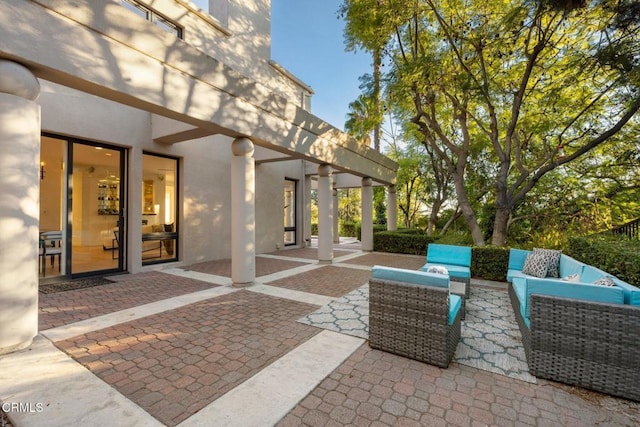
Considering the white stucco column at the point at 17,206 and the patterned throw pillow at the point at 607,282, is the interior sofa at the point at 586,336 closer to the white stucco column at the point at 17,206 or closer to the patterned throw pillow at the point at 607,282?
the patterned throw pillow at the point at 607,282

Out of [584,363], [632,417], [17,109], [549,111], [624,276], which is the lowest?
[632,417]

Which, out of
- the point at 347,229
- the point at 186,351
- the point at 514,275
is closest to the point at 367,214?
the point at 514,275

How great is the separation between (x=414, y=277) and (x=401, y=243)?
835 cm

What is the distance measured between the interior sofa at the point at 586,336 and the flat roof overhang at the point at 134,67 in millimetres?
5447

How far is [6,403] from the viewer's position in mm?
2148

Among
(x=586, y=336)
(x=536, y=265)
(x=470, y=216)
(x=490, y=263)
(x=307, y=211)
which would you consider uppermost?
(x=307, y=211)

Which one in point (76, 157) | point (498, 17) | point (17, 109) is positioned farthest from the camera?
point (498, 17)

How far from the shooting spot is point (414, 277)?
10.1 ft

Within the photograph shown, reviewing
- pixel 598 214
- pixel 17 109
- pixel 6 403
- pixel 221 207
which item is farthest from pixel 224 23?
pixel 598 214

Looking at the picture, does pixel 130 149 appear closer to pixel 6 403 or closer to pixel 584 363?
pixel 6 403

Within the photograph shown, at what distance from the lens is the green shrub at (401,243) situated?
1065 centimetres

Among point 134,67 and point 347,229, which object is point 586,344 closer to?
point 134,67

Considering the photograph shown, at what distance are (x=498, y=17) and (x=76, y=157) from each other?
1168 centimetres

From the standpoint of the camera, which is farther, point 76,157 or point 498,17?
point 498,17
